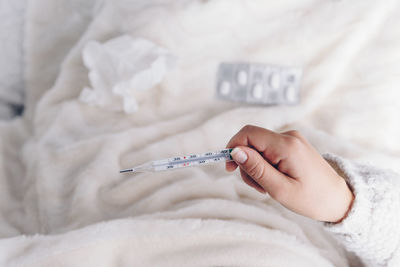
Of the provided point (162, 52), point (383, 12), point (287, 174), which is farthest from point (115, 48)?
point (383, 12)

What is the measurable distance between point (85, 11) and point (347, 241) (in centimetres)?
90

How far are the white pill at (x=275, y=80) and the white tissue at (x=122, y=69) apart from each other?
0.24 m

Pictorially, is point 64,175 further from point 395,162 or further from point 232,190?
point 395,162

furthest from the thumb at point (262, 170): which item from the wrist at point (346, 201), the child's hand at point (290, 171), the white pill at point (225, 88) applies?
the white pill at point (225, 88)

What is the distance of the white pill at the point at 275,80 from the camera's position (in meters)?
0.88

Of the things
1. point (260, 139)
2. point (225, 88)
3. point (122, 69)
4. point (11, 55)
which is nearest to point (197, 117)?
point (225, 88)

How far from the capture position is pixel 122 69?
0.85 metres

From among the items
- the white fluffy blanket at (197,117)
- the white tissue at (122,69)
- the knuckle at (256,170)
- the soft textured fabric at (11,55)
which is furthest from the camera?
the soft textured fabric at (11,55)

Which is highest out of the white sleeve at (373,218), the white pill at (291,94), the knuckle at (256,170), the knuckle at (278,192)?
the knuckle at (256,170)

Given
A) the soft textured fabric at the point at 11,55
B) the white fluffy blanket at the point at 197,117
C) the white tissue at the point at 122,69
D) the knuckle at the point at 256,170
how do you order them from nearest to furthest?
the knuckle at the point at 256,170 → the white fluffy blanket at the point at 197,117 → the white tissue at the point at 122,69 → the soft textured fabric at the point at 11,55

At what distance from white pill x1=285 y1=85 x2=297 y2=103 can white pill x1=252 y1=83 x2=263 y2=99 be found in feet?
0.21

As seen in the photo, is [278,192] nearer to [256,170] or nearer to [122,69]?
[256,170]

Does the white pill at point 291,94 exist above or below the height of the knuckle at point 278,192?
above

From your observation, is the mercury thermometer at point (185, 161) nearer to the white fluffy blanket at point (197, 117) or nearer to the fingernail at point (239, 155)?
the fingernail at point (239, 155)
